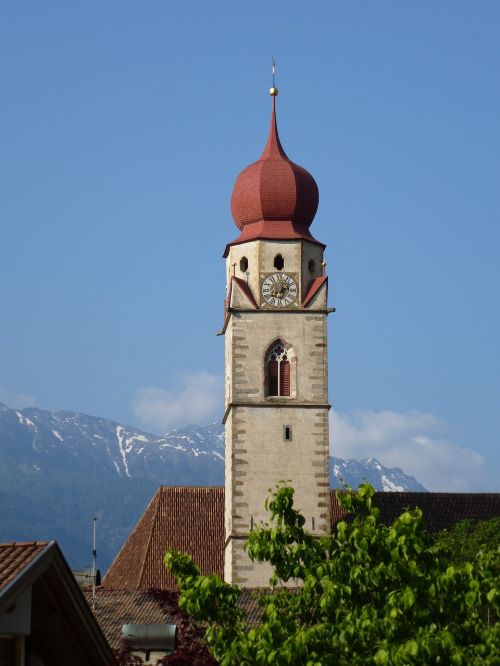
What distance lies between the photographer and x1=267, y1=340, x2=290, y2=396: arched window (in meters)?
53.7

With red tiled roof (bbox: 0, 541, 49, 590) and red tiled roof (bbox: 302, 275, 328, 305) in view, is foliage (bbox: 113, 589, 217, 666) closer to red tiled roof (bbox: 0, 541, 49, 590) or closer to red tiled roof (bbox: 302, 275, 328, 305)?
red tiled roof (bbox: 0, 541, 49, 590)

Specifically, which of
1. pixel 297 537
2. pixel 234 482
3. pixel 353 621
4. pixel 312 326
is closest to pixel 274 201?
pixel 312 326

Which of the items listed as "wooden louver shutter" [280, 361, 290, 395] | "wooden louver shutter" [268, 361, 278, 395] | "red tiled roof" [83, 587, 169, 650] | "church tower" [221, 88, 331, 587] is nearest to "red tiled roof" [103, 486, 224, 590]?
"red tiled roof" [83, 587, 169, 650]

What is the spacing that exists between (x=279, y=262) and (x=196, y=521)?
982cm

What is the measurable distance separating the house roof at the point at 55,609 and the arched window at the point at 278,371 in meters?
34.4

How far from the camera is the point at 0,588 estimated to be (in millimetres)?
16828

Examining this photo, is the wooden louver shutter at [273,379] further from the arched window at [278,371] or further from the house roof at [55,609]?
the house roof at [55,609]

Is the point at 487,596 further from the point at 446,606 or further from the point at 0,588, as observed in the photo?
the point at 0,588

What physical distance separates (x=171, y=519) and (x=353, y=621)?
35810mm

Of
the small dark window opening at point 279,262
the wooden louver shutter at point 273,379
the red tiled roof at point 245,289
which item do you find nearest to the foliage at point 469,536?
the wooden louver shutter at point 273,379

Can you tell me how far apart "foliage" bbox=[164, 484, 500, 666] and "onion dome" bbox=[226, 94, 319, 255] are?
2833 centimetres

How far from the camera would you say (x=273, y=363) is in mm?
53938

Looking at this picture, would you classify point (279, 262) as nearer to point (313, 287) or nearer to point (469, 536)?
point (313, 287)

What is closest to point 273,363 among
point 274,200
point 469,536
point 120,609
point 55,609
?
point 274,200
